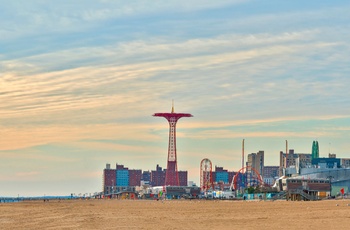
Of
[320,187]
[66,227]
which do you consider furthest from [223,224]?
[320,187]

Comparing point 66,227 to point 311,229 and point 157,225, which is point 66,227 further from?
point 311,229

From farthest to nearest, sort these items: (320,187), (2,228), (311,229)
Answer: (320,187) → (2,228) → (311,229)

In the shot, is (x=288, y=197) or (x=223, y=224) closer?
(x=223, y=224)

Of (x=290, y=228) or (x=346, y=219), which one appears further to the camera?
(x=346, y=219)

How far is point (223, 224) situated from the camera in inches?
1684

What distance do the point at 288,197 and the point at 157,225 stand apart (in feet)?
280

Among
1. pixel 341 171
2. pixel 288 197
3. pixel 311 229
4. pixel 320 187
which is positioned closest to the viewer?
pixel 311 229

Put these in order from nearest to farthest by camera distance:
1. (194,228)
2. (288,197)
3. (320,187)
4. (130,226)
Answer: (194,228), (130,226), (288,197), (320,187)

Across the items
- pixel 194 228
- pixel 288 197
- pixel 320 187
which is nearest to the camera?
pixel 194 228

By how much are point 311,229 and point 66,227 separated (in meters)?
15.7

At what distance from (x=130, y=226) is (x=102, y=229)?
2.24 m

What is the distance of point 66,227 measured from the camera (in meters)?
44.0

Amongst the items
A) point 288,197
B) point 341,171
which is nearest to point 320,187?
point 341,171

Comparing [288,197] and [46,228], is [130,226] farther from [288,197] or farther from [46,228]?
[288,197]
